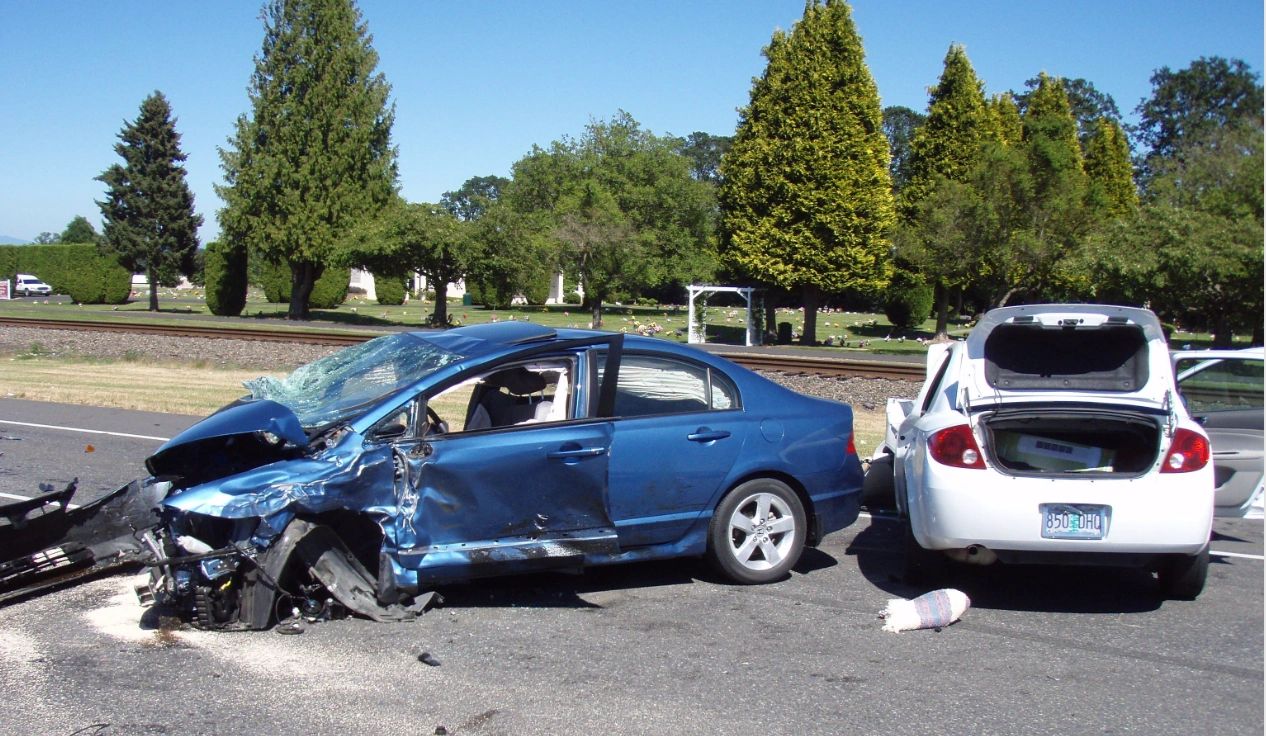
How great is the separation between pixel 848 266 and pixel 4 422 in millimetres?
30495

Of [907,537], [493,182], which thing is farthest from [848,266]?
[493,182]

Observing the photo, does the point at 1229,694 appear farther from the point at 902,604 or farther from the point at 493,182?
the point at 493,182

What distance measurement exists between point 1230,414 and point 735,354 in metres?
17.8

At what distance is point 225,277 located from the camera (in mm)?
52188

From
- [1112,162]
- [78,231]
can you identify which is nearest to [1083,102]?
[1112,162]

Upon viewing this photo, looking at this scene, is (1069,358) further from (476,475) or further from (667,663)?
(476,475)

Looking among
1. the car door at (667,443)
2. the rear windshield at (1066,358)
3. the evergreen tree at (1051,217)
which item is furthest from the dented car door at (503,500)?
the evergreen tree at (1051,217)

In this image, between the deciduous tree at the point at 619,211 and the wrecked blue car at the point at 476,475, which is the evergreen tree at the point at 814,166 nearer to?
the deciduous tree at the point at 619,211

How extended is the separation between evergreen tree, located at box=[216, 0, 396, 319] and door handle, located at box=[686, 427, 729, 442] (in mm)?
43646

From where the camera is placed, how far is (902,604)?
6.16m

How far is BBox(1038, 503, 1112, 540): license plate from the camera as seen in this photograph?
20.0ft

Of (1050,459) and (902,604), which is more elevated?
(1050,459)

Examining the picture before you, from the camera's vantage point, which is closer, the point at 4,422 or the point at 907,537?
the point at 907,537

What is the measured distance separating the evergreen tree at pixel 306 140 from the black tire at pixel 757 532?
43671mm
